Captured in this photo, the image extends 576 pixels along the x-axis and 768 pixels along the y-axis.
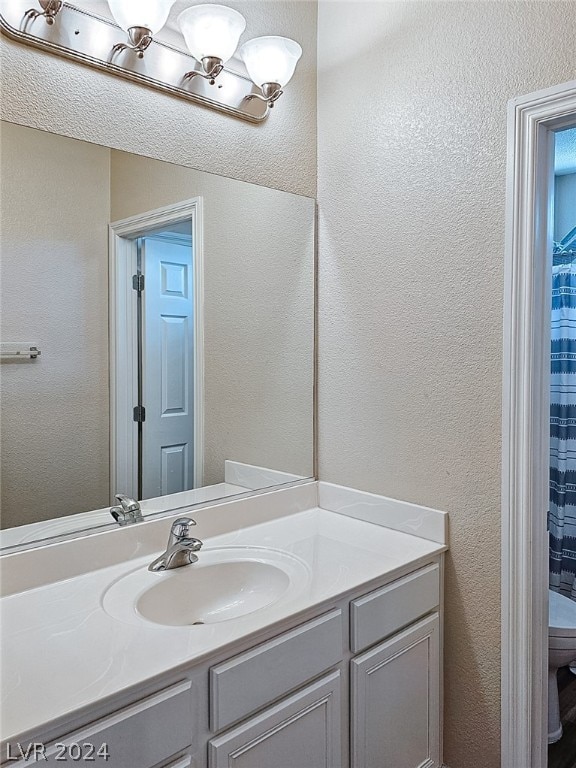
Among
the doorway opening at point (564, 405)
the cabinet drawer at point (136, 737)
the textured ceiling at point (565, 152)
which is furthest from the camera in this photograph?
the doorway opening at point (564, 405)

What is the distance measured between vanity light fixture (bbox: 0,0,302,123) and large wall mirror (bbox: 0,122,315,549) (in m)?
0.23

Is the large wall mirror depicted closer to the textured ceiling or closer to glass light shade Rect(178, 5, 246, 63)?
glass light shade Rect(178, 5, 246, 63)


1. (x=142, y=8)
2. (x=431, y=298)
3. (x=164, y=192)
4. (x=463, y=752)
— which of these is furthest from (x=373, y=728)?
(x=142, y=8)

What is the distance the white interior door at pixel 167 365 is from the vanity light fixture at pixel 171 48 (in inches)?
17.8

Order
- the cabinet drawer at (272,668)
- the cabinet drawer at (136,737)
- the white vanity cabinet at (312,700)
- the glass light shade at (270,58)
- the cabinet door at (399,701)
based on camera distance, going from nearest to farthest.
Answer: the cabinet drawer at (136,737) < the white vanity cabinet at (312,700) < the cabinet drawer at (272,668) < the cabinet door at (399,701) < the glass light shade at (270,58)

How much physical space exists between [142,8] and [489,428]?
144 centimetres

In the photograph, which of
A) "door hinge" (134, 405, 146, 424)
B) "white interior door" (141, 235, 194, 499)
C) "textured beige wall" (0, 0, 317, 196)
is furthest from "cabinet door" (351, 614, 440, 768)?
"textured beige wall" (0, 0, 317, 196)

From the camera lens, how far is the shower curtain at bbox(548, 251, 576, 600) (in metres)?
3.06

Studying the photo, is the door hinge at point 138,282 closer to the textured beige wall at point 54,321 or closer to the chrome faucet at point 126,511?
the textured beige wall at point 54,321

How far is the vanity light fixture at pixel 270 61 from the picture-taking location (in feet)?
5.74

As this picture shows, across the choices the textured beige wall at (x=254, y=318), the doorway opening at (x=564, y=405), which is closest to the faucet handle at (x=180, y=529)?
the textured beige wall at (x=254, y=318)

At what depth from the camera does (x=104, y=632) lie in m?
1.18

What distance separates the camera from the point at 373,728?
150 centimetres

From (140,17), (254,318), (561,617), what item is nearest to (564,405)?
(561,617)
